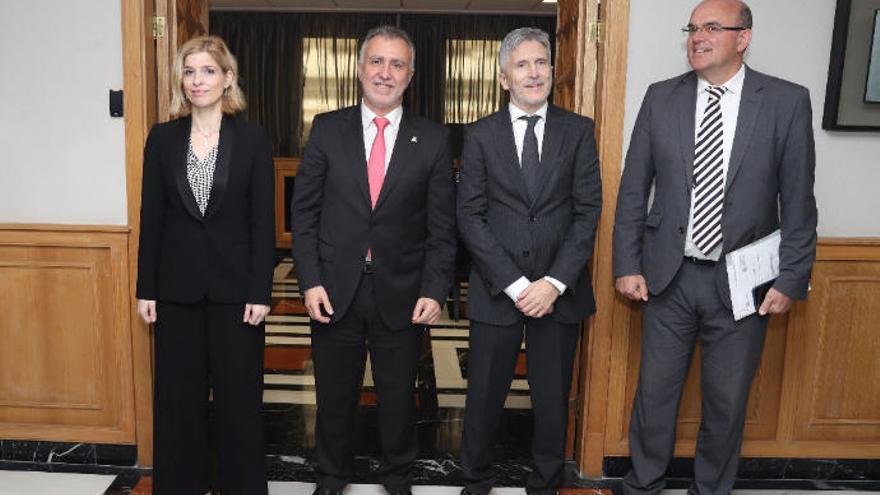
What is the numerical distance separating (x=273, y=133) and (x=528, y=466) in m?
6.99

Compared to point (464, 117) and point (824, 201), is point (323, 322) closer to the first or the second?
point (824, 201)

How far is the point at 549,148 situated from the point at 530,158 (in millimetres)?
73

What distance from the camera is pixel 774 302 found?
241 cm

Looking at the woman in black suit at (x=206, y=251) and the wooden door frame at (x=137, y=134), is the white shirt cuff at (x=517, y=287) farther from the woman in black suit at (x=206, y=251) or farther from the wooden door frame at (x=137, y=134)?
the wooden door frame at (x=137, y=134)

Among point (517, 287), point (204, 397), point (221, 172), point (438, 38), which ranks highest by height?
point (438, 38)

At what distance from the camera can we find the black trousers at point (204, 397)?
95.1 inches

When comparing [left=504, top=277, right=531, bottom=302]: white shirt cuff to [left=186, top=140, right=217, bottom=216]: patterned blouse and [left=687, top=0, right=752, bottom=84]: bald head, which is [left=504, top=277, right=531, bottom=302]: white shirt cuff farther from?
[left=186, top=140, right=217, bottom=216]: patterned blouse

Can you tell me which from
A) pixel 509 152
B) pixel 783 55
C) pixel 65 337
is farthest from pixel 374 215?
pixel 783 55

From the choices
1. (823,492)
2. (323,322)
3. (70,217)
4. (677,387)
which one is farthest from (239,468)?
(823,492)

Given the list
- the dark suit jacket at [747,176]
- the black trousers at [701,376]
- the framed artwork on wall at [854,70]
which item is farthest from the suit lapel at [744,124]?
the framed artwork on wall at [854,70]

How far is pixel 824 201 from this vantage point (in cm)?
288

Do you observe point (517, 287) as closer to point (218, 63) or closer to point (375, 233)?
point (375, 233)

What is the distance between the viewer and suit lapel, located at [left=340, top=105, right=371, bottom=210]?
2422mm

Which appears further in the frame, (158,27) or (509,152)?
(158,27)
